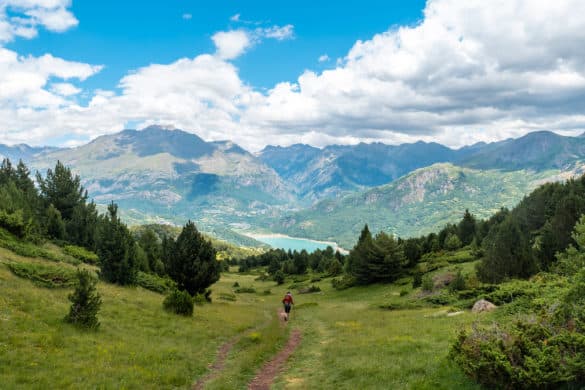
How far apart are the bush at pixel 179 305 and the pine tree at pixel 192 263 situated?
9812mm

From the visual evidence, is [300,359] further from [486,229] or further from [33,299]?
[486,229]

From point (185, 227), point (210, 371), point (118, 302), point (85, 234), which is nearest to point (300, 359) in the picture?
point (210, 371)

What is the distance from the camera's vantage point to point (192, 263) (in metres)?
39.7

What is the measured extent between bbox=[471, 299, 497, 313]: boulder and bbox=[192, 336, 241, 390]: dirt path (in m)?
16.4

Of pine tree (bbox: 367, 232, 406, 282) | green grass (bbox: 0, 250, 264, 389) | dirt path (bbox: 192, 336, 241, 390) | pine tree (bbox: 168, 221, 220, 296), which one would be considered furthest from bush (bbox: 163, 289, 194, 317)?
pine tree (bbox: 367, 232, 406, 282)

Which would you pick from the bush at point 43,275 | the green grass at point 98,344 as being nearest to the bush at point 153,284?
the bush at point 43,275

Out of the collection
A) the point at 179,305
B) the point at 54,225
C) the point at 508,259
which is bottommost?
the point at 179,305

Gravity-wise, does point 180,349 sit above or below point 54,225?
below

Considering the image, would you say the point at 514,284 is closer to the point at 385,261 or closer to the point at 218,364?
the point at 218,364

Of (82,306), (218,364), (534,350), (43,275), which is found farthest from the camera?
(43,275)

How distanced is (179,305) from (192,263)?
10711mm

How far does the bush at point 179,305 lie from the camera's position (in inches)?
1148

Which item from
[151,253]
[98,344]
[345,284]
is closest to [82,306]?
[98,344]

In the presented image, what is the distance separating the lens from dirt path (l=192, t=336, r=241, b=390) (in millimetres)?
15378
